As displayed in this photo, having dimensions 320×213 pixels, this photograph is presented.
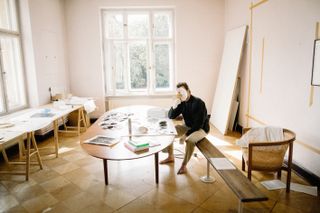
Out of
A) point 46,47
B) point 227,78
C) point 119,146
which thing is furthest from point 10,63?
point 227,78

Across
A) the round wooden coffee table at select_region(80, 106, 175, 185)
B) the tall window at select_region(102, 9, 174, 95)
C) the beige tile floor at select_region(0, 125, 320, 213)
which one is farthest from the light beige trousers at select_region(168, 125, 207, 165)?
the tall window at select_region(102, 9, 174, 95)

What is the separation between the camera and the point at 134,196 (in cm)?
265

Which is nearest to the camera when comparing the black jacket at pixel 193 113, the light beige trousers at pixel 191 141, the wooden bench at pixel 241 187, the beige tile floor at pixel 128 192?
the wooden bench at pixel 241 187

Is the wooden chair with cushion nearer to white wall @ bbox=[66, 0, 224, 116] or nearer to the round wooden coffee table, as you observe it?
the round wooden coffee table

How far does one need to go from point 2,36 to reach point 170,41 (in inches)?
141

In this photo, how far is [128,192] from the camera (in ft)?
8.98

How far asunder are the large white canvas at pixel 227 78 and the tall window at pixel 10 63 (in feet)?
13.4

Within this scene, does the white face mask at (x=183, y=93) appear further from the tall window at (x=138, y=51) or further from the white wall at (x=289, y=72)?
the tall window at (x=138, y=51)

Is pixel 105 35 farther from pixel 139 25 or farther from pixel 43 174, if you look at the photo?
pixel 43 174

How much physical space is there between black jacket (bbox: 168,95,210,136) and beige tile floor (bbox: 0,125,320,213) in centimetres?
60

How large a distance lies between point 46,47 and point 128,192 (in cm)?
370

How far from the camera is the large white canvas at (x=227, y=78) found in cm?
477

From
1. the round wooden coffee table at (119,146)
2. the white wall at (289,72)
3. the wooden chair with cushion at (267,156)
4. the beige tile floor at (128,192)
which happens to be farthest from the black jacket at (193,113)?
the white wall at (289,72)

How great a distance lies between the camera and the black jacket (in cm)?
319
